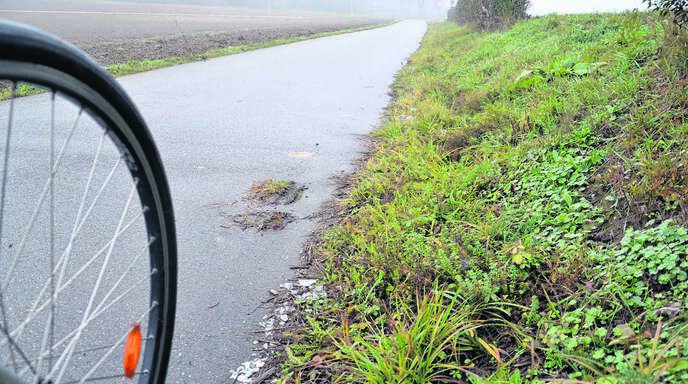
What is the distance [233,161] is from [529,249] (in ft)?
8.97

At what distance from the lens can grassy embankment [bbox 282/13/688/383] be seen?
1804mm

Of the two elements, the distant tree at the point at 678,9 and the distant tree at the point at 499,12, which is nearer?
the distant tree at the point at 678,9

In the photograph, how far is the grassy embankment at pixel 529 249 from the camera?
1.80 meters

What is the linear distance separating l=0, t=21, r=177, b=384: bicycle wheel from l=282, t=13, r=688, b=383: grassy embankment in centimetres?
72

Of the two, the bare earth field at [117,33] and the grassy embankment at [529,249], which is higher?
the bare earth field at [117,33]

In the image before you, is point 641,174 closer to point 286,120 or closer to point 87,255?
point 87,255

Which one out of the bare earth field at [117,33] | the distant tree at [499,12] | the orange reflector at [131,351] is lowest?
the orange reflector at [131,351]

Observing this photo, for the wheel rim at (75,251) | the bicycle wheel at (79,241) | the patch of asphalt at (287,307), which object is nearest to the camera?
→ the bicycle wheel at (79,241)

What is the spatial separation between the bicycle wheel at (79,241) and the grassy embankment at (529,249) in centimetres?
72

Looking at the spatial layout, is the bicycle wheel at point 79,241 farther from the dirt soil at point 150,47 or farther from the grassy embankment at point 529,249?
the dirt soil at point 150,47

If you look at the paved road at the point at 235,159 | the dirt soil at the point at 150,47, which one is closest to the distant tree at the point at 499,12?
the paved road at the point at 235,159

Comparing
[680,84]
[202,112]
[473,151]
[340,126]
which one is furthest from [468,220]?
[202,112]

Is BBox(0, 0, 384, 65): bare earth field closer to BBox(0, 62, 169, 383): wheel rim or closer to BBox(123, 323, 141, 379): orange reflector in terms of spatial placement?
BBox(0, 62, 169, 383): wheel rim

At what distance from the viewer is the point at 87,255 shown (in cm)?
269
